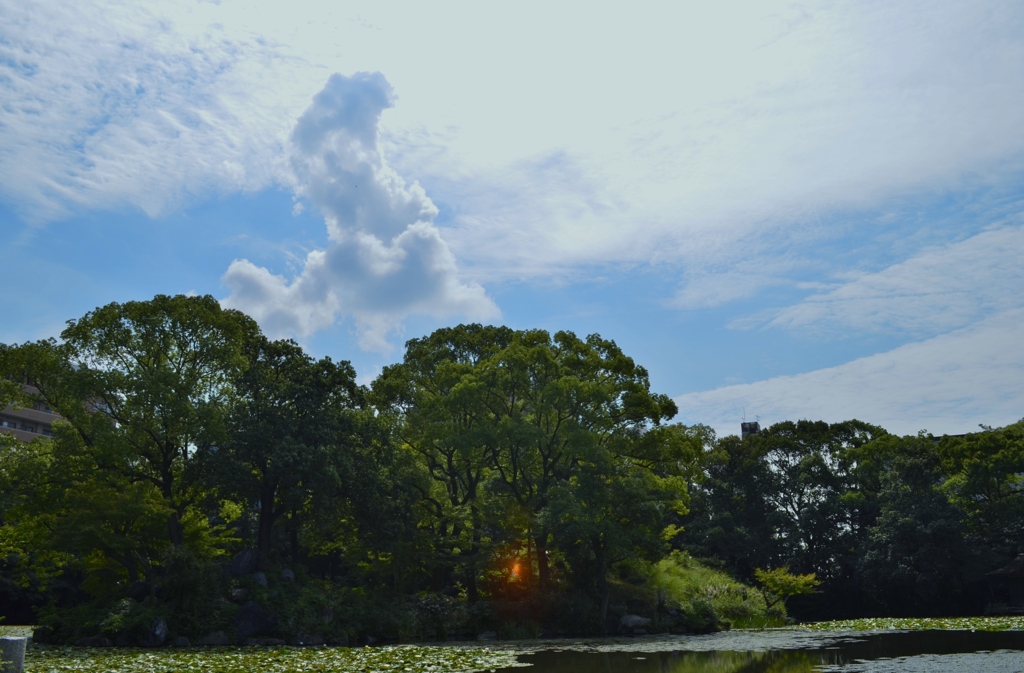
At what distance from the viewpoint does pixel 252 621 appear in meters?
24.5

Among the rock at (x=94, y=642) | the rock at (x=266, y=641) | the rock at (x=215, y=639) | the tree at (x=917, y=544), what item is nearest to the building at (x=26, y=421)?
the rock at (x=94, y=642)

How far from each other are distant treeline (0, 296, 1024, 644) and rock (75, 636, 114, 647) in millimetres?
305

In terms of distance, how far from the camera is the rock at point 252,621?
79.2 feet

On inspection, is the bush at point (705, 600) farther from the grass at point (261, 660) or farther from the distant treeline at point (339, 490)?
the grass at point (261, 660)

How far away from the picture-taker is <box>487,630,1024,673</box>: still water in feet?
51.1

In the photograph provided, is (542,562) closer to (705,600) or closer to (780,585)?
(705,600)

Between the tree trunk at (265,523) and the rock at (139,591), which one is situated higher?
the tree trunk at (265,523)

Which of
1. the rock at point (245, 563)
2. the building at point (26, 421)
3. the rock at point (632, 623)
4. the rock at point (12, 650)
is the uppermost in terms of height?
the building at point (26, 421)

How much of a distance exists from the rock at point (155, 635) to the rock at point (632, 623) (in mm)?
15464

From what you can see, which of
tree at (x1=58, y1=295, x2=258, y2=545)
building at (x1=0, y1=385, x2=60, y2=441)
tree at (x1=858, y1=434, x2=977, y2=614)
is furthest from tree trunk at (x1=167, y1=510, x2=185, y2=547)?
building at (x1=0, y1=385, x2=60, y2=441)

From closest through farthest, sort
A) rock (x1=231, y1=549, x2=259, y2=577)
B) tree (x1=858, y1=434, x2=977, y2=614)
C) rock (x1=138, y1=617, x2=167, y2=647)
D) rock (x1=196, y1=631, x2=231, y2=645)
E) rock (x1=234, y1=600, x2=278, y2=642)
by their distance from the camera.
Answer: rock (x1=138, y1=617, x2=167, y2=647), rock (x1=196, y1=631, x2=231, y2=645), rock (x1=234, y1=600, x2=278, y2=642), rock (x1=231, y1=549, x2=259, y2=577), tree (x1=858, y1=434, x2=977, y2=614)

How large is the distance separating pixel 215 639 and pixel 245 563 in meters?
4.52

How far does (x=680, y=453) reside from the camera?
1256 inches

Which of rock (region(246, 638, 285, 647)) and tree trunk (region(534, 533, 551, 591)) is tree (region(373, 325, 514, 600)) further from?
rock (region(246, 638, 285, 647))
